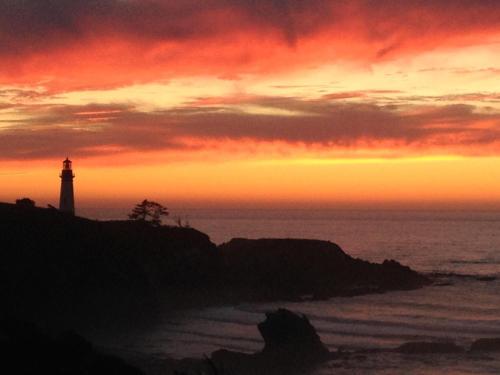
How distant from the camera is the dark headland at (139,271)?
149ft

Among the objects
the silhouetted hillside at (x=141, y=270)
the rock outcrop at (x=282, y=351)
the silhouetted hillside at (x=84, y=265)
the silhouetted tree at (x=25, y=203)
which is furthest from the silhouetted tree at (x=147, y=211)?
the rock outcrop at (x=282, y=351)

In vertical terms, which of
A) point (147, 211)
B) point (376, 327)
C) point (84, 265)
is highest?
point (147, 211)

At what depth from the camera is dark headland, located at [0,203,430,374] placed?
45.4m

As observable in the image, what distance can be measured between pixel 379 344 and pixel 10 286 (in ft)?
64.5

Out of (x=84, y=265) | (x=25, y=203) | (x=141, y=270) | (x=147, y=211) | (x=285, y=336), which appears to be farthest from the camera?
(x=147, y=211)

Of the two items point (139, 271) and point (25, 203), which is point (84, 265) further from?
point (25, 203)

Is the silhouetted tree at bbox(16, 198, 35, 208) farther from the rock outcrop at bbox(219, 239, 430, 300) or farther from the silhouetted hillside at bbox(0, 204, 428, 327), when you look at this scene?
the rock outcrop at bbox(219, 239, 430, 300)

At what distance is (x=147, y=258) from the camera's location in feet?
181

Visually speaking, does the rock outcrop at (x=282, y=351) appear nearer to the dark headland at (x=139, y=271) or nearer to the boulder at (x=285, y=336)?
the boulder at (x=285, y=336)

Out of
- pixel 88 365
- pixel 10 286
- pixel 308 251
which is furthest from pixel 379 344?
pixel 88 365

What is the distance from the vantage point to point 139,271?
51.2 metres

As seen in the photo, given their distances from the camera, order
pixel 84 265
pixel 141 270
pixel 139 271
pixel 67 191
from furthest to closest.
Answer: pixel 67 191
pixel 141 270
pixel 139 271
pixel 84 265

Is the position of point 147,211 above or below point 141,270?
above

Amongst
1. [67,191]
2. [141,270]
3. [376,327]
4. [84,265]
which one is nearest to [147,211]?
A: [67,191]
